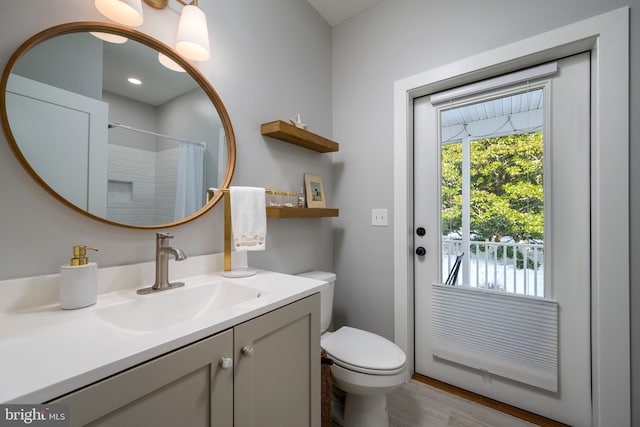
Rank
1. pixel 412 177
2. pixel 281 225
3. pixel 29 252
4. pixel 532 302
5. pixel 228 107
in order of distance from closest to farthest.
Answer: pixel 29 252, pixel 228 107, pixel 532 302, pixel 281 225, pixel 412 177

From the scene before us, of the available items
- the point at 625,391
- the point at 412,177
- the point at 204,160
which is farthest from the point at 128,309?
the point at 625,391

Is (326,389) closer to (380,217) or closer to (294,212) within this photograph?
(294,212)

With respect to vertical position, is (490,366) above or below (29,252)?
below

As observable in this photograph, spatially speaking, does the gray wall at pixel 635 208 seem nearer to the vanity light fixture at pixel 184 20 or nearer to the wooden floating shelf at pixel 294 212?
the wooden floating shelf at pixel 294 212

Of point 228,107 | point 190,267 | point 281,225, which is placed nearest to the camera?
point 190,267

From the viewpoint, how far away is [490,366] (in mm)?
1539

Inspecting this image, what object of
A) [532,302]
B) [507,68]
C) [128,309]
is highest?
[507,68]

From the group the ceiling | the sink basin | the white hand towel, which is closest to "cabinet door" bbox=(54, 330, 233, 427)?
the sink basin

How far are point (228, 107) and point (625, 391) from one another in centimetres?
220

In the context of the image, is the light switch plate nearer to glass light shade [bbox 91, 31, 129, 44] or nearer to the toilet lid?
the toilet lid

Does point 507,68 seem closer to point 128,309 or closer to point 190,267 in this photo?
point 190,267

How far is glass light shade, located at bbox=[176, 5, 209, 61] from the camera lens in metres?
1.05

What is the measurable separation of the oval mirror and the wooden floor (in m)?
1.54

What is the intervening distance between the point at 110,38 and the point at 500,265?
6.90 feet
